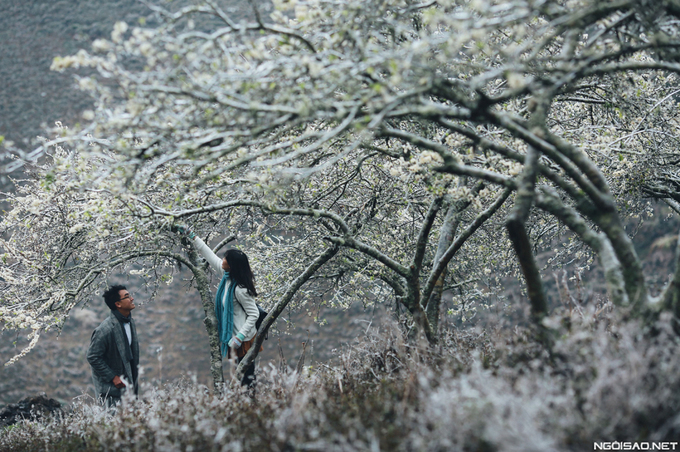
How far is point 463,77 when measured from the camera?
703 centimetres

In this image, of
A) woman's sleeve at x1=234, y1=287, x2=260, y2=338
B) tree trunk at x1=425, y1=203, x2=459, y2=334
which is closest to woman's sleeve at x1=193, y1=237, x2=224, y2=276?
woman's sleeve at x1=234, y1=287, x2=260, y2=338

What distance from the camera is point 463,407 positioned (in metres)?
2.79

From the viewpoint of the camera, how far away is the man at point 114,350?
20.4 ft

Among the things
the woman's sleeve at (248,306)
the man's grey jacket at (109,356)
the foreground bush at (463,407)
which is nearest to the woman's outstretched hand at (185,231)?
the woman's sleeve at (248,306)

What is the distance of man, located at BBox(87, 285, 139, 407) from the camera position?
620 cm

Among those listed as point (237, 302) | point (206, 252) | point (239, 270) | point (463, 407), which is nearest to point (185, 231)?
point (206, 252)

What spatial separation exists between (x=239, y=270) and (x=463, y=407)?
368cm

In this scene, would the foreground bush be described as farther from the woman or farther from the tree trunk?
the tree trunk

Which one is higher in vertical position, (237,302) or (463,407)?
(237,302)

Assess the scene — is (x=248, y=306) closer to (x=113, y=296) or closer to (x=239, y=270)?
(x=239, y=270)

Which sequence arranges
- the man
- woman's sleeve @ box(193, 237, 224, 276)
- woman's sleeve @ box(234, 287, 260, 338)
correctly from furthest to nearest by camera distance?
1. the man
2. woman's sleeve @ box(193, 237, 224, 276)
3. woman's sleeve @ box(234, 287, 260, 338)

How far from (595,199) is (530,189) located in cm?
54

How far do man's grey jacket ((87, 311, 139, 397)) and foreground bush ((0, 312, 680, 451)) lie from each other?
112 centimetres

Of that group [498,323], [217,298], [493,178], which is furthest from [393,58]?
[217,298]
